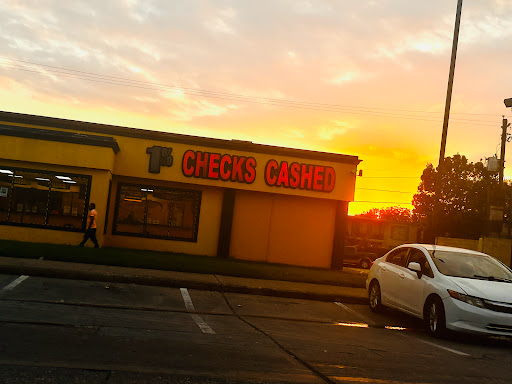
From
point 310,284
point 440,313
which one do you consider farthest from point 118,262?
point 440,313

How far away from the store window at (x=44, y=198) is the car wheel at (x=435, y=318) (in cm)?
1423

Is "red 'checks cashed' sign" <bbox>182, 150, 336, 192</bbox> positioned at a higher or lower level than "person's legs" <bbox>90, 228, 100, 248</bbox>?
higher

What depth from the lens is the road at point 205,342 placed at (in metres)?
5.71

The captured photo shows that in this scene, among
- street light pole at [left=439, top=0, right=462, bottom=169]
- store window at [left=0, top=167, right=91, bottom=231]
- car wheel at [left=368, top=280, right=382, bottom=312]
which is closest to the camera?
car wheel at [left=368, top=280, right=382, bottom=312]

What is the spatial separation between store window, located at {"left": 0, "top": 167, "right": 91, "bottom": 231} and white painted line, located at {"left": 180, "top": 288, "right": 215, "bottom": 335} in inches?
374

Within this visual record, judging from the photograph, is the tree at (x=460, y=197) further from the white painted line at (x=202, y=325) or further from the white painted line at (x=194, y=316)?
the white painted line at (x=202, y=325)

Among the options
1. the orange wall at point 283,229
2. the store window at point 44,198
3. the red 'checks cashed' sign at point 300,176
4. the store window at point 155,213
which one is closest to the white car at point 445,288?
the red 'checks cashed' sign at point 300,176

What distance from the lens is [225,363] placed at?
20.5 feet

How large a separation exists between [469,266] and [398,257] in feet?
5.68

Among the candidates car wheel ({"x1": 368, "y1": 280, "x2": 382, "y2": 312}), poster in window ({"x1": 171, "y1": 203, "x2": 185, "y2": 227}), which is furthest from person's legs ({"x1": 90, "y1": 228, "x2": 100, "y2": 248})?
car wheel ({"x1": 368, "y1": 280, "x2": 382, "y2": 312})

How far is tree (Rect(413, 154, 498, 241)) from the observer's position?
5684 cm

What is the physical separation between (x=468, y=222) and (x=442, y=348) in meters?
51.4

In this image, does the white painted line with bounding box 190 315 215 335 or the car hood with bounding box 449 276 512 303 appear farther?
the car hood with bounding box 449 276 512 303

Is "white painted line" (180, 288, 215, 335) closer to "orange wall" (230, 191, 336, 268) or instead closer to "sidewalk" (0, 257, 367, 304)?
"sidewalk" (0, 257, 367, 304)
